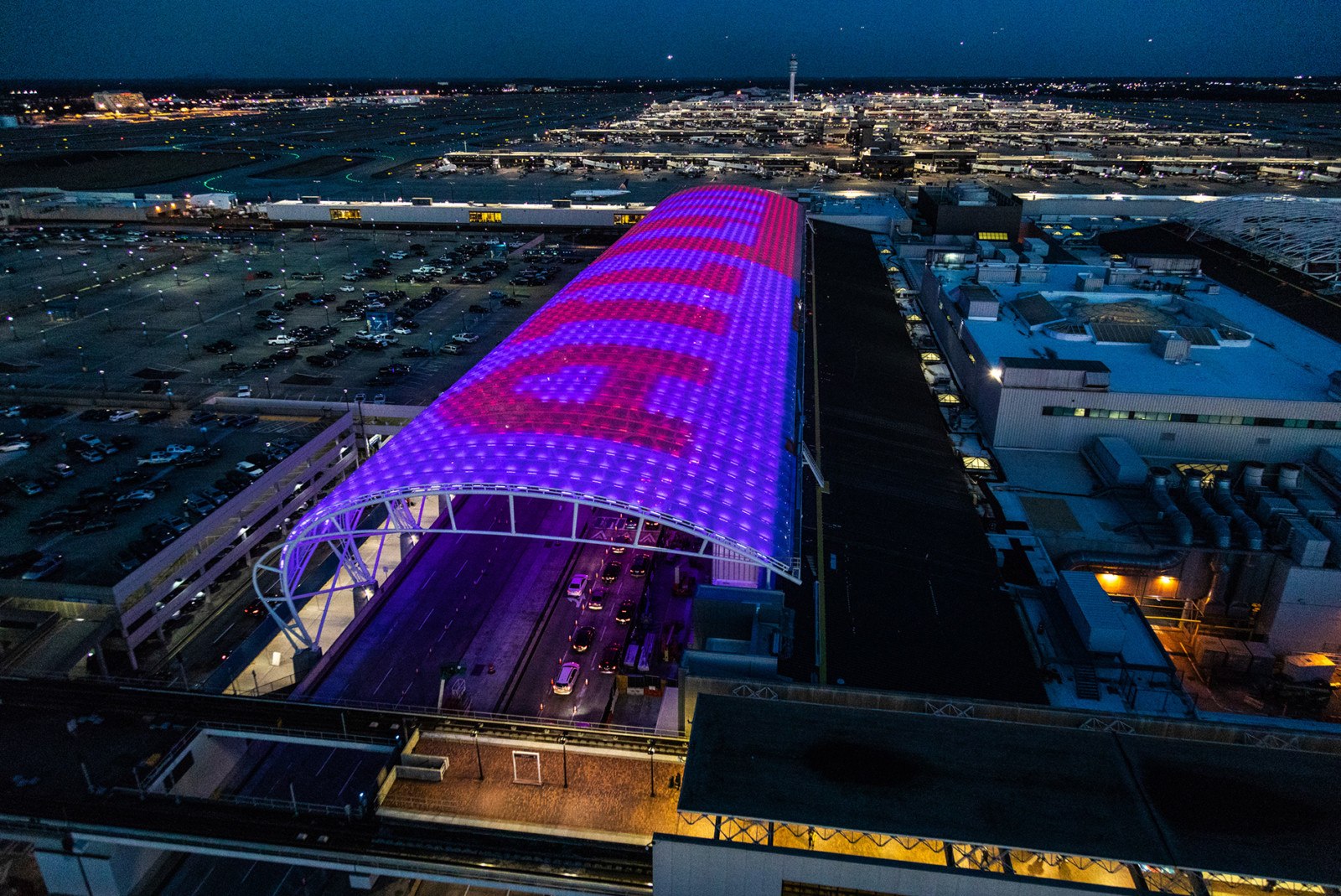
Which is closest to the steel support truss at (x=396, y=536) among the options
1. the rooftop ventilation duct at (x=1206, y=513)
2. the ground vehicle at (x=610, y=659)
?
the ground vehicle at (x=610, y=659)

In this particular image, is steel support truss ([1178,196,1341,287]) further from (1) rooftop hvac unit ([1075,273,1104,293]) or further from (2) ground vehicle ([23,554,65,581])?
(2) ground vehicle ([23,554,65,581])

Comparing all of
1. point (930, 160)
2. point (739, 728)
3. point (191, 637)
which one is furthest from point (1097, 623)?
point (930, 160)

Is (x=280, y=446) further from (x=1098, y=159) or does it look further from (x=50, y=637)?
(x=1098, y=159)

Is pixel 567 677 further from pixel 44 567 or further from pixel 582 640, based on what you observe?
pixel 44 567

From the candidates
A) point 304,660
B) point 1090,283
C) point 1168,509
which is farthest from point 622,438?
point 1090,283

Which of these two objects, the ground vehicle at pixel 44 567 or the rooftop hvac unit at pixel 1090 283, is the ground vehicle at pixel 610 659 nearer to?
the ground vehicle at pixel 44 567

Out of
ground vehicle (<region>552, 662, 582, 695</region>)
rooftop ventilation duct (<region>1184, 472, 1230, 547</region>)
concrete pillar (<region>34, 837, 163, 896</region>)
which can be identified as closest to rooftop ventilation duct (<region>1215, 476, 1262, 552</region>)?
rooftop ventilation duct (<region>1184, 472, 1230, 547</region>)
